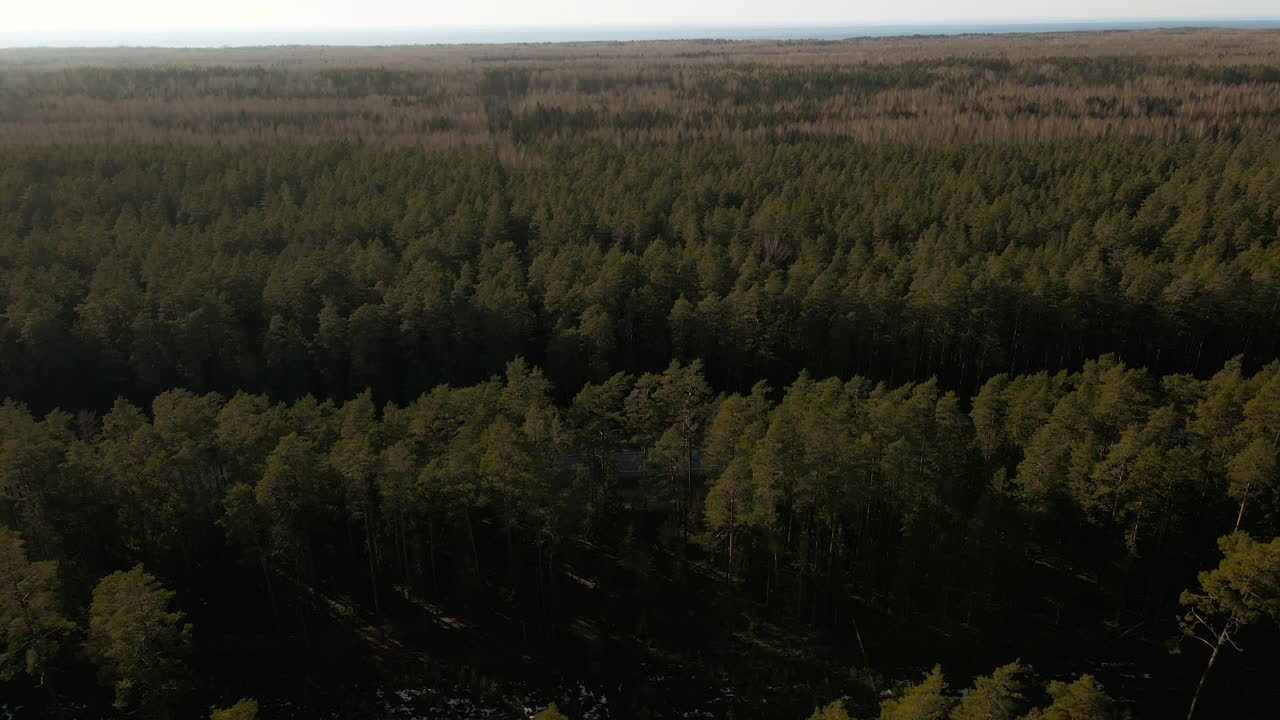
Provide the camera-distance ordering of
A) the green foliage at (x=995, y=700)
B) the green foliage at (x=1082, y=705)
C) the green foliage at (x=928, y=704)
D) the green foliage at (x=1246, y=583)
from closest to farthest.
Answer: the green foliage at (x=995, y=700) → the green foliage at (x=928, y=704) → the green foliage at (x=1082, y=705) → the green foliage at (x=1246, y=583)

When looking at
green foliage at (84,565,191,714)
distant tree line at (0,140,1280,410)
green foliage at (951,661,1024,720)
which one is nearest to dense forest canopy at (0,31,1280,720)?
green foliage at (951,661,1024,720)

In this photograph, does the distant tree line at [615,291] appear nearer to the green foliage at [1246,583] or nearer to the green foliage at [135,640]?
the green foliage at [135,640]

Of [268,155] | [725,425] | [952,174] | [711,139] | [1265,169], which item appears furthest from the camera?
[711,139]

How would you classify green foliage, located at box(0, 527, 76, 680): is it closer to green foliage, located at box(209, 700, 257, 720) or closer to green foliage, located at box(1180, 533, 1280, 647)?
green foliage, located at box(209, 700, 257, 720)

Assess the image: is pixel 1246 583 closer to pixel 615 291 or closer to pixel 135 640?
pixel 135 640

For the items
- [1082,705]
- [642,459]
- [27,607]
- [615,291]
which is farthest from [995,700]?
[615,291]

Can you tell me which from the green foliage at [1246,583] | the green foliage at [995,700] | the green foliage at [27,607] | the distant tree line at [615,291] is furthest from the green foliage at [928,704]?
the distant tree line at [615,291]

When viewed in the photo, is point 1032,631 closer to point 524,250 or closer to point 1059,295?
point 1059,295

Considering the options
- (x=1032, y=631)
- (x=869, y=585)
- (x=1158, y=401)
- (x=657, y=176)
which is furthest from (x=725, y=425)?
(x=657, y=176)
